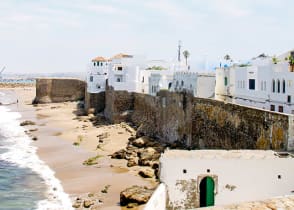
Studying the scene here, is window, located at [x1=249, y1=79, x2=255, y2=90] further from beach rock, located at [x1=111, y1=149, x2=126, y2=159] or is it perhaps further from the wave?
the wave

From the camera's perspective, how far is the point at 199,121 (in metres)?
26.8

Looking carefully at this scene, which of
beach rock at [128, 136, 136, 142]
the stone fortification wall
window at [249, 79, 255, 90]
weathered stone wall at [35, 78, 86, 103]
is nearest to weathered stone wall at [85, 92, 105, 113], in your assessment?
the stone fortification wall

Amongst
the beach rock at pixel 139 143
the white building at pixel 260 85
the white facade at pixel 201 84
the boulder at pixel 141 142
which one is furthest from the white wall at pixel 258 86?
the beach rock at pixel 139 143

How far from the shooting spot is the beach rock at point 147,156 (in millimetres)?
26375

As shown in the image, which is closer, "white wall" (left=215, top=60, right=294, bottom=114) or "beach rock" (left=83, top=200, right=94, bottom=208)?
"beach rock" (left=83, top=200, right=94, bottom=208)

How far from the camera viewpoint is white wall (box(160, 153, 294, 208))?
13.5 meters

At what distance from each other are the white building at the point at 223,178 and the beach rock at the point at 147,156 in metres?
12.3

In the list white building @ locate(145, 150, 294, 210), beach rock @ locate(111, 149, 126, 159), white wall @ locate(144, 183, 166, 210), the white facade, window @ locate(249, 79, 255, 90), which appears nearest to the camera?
white wall @ locate(144, 183, 166, 210)

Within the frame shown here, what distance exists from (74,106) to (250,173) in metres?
50.9

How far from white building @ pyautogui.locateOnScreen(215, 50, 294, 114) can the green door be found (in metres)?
10.9

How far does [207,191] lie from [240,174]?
1.18 meters

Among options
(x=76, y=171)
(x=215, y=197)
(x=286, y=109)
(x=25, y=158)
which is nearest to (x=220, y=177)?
(x=215, y=197)

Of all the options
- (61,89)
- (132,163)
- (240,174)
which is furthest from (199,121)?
(61,89)

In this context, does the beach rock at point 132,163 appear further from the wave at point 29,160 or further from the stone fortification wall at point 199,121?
the wave at point 29,160
